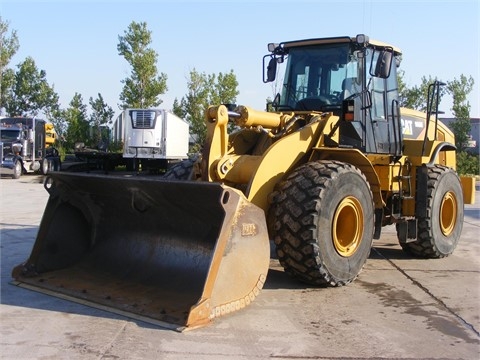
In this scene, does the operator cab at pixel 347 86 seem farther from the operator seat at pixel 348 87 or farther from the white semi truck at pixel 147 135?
the white semi truck at pixel 147 135

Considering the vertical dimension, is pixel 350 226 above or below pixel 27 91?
below

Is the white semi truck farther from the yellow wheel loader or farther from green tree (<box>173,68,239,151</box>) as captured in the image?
the yellow wheel loader

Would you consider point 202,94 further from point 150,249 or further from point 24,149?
point 150,249

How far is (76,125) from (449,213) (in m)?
30.0

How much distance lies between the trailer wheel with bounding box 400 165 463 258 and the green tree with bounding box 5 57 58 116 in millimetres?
31693

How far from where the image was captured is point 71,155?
32938mm

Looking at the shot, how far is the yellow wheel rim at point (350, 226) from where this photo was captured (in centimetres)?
611

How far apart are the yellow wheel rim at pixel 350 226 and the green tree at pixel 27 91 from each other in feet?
107

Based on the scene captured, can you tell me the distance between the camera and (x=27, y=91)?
1388 inches

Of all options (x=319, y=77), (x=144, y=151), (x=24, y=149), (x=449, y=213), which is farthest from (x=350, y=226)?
(x=24, y=149)

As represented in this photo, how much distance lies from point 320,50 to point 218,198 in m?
3.26

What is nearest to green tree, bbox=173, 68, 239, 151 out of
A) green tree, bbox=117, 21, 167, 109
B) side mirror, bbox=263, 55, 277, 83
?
green tree, bbox=117, 21, 167, 109

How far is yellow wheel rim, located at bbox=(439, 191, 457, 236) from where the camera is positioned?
8.31 metres

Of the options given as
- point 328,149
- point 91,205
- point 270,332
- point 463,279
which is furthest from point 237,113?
point 463,279
